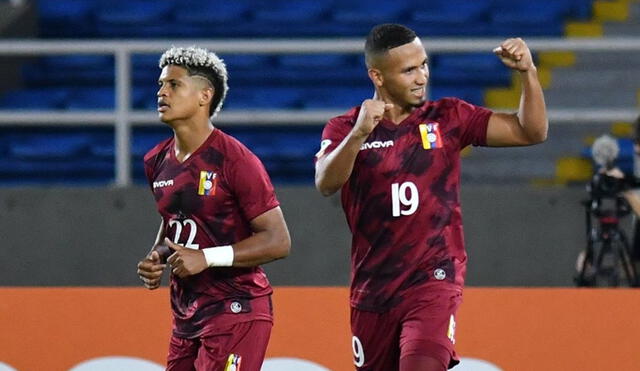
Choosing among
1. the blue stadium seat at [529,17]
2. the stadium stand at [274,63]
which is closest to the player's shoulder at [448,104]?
the stadium stand at [274,63]

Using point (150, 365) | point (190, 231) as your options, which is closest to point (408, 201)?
point (190, 231)

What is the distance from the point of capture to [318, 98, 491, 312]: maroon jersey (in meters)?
5.73

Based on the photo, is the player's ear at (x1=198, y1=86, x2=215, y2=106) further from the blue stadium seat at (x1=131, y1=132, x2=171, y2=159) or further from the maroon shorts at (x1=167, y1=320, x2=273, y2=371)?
the blue stadium seat at (x1=131, y1=132, x2=171, y2=159)

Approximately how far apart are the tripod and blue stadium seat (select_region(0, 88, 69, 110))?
542cm

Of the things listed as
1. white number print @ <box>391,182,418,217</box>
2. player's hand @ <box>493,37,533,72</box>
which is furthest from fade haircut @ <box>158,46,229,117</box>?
player's hand @ <box>493,37,533,72</box>

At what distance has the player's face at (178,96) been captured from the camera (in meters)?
5.75

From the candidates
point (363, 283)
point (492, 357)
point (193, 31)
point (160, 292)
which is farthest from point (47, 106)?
point (363, 283)

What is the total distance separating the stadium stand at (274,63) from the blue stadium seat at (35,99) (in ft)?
0.03

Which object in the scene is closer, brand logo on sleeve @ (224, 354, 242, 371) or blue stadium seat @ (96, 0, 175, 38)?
brand logo on sleeve @ (224, 354, 242, 371)

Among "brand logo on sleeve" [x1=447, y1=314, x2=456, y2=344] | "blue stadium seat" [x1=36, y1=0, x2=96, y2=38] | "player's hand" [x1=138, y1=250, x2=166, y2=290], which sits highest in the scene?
"blue stadium seat" [x1=36, y1=0, x2=96, y2=38]

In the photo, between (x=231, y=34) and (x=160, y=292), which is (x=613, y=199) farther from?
(x=231, y=34)

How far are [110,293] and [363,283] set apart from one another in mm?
1956

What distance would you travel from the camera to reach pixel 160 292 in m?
7.36

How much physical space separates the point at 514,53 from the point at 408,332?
1161mm
